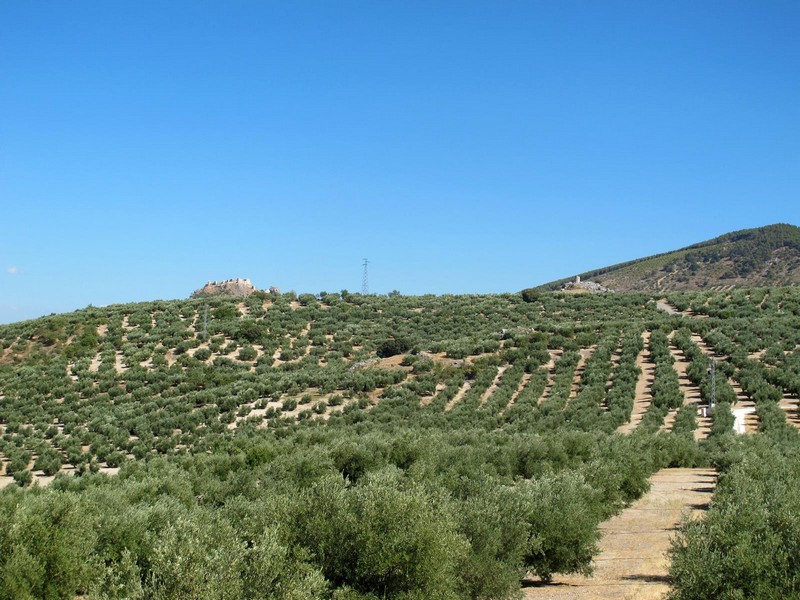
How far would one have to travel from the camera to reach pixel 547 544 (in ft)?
47.1

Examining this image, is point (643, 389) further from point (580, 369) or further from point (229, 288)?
point (229, 288)

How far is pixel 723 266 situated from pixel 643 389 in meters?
97.1

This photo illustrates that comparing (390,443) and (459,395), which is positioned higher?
(459,395)

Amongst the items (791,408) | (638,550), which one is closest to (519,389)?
(791,408)

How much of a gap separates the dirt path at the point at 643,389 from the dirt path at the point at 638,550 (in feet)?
34.0

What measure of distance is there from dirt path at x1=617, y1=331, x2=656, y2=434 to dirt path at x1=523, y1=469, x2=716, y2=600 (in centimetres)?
1035

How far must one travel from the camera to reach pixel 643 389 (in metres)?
41.7

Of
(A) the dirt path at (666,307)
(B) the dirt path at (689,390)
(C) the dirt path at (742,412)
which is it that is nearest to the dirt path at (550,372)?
(B) the dirt path at (689,390)

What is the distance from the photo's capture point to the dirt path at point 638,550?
1386 centimetres

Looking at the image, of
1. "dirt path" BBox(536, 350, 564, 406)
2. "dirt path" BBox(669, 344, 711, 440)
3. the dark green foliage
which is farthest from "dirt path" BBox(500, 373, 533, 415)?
the dark green foliage

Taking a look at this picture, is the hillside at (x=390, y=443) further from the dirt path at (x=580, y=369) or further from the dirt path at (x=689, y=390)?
the dirt path at (x=580, y=369)

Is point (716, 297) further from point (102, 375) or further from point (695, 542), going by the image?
point (695, 542)

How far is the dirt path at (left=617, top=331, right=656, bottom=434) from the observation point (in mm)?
35894

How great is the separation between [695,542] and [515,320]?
55.8 m
